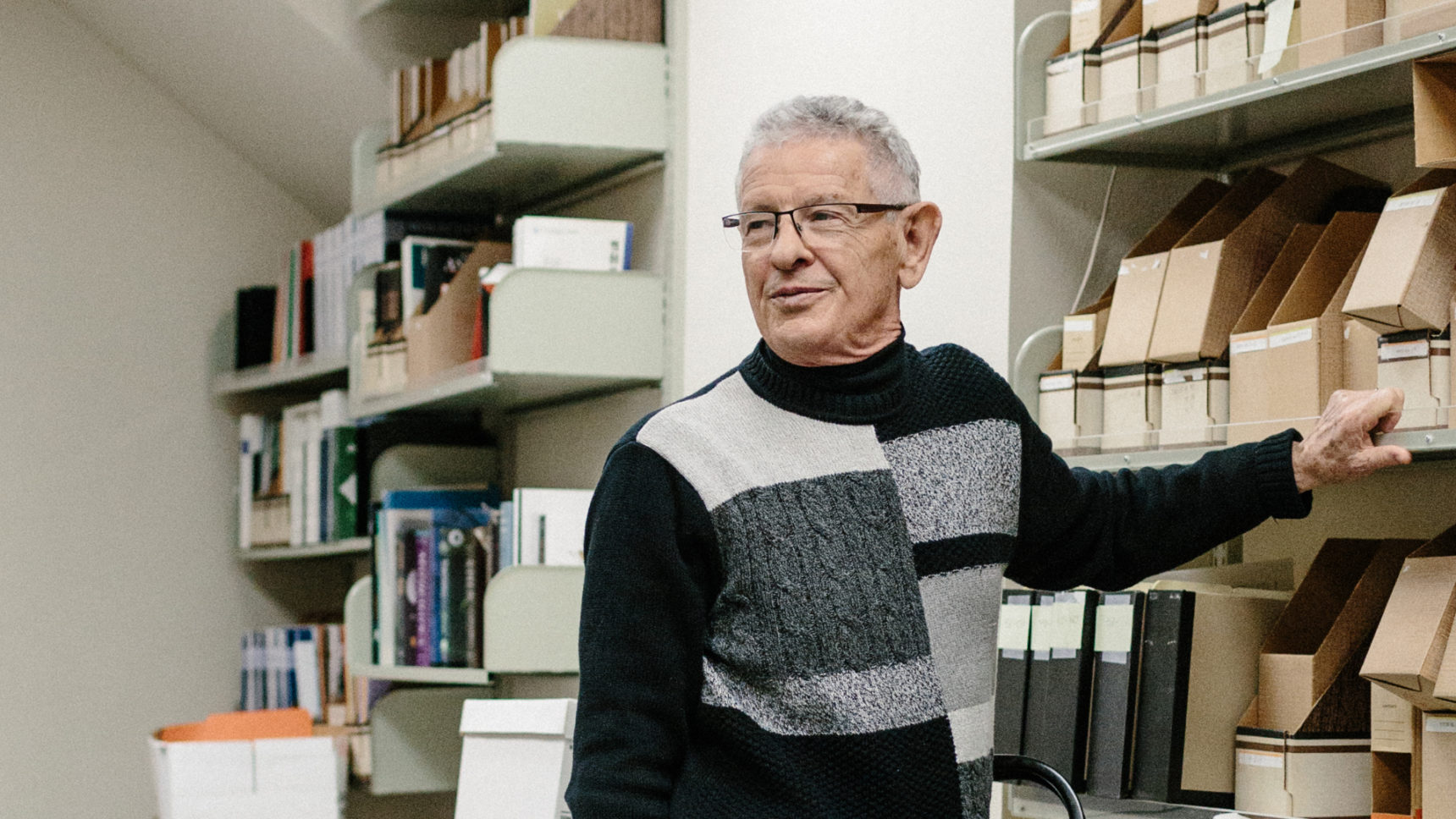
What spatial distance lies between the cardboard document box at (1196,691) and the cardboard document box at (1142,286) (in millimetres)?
306

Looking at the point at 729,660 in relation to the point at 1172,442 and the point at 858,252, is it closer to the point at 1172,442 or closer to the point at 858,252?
the point at 858,252

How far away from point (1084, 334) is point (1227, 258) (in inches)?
9.2

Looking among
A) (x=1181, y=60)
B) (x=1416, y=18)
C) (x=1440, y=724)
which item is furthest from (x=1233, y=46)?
(x=1440, y=724)

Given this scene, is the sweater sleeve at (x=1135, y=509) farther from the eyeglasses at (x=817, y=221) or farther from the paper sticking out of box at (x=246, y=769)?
the paper sticking out of box at (x=246, y=769)

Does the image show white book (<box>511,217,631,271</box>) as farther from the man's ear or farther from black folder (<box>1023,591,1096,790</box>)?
the man's ear

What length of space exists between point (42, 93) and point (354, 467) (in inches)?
54.5

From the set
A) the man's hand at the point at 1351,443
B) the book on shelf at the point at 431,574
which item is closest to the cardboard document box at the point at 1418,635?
the man's hand at the point at 1351,443

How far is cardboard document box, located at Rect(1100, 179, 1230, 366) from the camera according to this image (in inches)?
79.1

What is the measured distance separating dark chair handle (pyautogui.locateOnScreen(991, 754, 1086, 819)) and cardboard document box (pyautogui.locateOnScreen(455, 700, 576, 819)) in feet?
2.27

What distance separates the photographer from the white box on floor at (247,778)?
319cm

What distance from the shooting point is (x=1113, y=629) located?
1966 millimetres

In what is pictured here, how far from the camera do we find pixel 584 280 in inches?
122

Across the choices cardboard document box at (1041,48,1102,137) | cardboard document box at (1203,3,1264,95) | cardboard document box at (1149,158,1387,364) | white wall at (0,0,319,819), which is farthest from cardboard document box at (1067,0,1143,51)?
white wall at (0,0,319,819)

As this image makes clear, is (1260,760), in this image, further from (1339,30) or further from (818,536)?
(1339,30)
